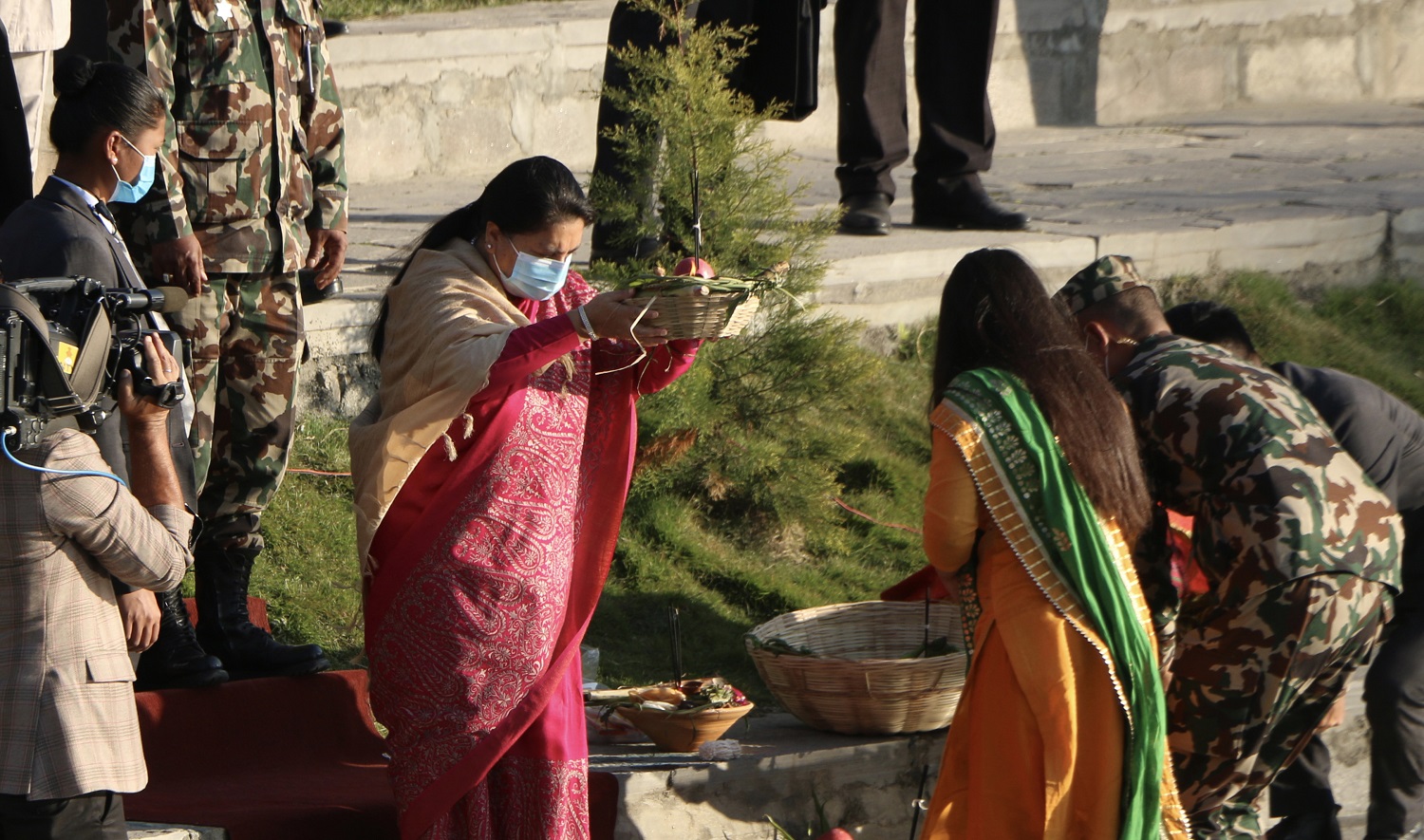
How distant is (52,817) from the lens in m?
3.02

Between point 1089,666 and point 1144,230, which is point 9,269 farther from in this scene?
point 1144,230

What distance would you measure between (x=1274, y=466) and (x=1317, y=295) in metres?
4.82

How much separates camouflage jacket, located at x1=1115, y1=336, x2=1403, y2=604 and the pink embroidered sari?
1.34 meters

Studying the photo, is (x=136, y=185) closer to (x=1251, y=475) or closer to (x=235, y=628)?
(x=235, y=628)

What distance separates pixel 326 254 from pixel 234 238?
1.44 feet

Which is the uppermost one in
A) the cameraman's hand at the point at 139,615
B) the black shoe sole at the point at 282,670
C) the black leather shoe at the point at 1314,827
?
the cameraman's hand at the point at 139,615

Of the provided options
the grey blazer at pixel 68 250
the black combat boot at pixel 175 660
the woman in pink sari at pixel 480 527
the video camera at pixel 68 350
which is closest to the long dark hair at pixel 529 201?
the woman in pink sari at pixel 480 527

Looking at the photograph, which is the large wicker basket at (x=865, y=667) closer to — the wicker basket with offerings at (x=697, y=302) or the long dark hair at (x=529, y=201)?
the wicker basket with offerings at (x=697, y=302)

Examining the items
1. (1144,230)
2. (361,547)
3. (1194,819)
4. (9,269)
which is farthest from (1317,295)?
(9,269)

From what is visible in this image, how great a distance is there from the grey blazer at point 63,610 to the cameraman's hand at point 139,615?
16cm

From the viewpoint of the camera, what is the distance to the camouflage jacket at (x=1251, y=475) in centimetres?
370

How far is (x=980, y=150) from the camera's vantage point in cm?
746

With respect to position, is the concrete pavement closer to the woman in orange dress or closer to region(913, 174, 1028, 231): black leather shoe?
region(913, 174, 1028, 231): black leather shoe

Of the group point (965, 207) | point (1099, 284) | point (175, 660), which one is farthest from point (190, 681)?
point (965, 207)
